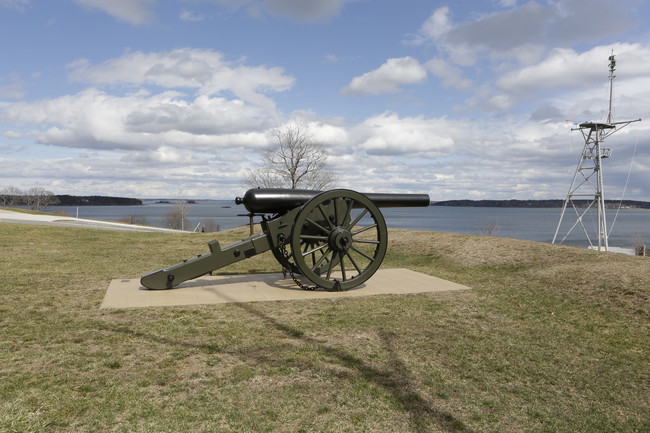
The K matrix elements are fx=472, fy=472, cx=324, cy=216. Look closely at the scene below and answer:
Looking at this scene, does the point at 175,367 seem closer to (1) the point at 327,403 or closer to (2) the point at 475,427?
(1) the point at 327,403

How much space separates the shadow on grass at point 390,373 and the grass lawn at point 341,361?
0.02 metres

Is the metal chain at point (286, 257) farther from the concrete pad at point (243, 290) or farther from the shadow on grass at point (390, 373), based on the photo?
the shadow on grass at point (390, 373)

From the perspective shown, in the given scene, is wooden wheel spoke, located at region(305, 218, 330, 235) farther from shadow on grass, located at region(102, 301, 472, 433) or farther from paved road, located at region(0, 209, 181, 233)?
paved road, located at region(0, 209, 181, 233)

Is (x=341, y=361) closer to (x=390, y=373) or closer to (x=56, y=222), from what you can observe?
(x=390, y=373)

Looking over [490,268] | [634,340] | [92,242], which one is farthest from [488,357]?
[92,242]

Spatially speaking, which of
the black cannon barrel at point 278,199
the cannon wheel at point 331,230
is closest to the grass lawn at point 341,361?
the cannon wheel at point 331,230

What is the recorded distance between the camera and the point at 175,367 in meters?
4.89

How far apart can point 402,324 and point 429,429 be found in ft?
9.88

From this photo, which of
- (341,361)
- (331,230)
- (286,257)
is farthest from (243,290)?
(341,361)

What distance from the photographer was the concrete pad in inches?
314

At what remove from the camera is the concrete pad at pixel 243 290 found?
314 inches

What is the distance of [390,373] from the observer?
4.84 m

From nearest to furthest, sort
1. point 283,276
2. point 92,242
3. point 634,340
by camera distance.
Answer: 1. point 634,340
2. point 283,276
3. point 92,242

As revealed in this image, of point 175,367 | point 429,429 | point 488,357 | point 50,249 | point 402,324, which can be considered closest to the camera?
point 429,429
